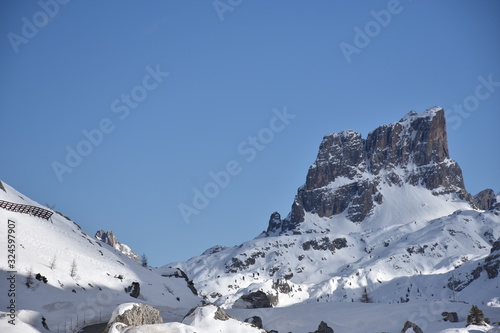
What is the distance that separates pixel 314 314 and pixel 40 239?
40.2m

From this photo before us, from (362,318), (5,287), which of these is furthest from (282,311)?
(5,287)

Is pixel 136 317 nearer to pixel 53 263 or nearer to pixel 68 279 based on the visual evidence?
pixel 68 279

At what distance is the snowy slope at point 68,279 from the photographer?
2265 inches

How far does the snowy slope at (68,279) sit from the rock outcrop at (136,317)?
6.56 metres

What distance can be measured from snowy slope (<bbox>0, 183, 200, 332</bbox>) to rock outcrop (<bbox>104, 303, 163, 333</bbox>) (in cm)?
656

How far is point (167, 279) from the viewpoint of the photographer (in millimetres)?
113500

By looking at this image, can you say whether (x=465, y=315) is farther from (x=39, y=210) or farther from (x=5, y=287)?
(x=39, y=210)

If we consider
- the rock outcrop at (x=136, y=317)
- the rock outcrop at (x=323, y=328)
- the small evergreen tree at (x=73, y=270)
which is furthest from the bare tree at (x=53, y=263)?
the rock outcrop at (x=323, y=328)

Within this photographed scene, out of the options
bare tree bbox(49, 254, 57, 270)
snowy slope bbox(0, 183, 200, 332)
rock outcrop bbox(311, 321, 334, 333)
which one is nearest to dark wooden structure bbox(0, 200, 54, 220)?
snowy slope bbox(0, 183, 200, 332)

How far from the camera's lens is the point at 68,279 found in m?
71.5

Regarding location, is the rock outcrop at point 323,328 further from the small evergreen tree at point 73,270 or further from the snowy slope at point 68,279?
the small evergreen tree at point 73,270

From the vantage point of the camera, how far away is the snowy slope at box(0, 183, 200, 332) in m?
57.5

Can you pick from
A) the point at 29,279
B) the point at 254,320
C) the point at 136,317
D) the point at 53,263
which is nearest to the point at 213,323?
the point at 136,317

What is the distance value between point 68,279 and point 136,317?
94.1ft
